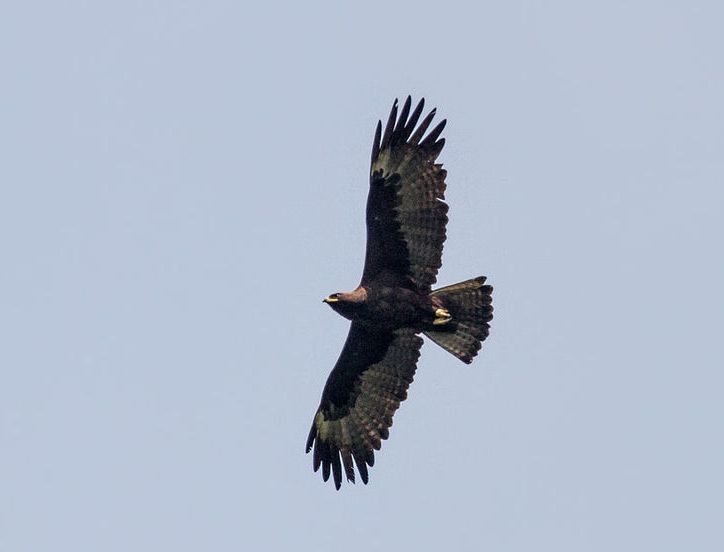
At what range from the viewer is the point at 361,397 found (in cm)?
2542

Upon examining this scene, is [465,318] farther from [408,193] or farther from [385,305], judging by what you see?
[408,193]

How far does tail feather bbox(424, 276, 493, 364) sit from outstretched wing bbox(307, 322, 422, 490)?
52cm

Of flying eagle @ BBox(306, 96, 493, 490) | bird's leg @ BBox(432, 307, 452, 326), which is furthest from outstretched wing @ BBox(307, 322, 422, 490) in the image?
bird's leg @ BBox(432, 307, 452, 326)

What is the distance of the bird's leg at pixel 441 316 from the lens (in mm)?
24031

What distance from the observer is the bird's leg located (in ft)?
78.8

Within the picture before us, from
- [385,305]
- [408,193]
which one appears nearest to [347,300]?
[385,305]

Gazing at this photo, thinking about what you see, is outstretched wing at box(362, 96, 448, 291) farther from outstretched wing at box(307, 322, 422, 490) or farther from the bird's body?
outstretched wing at box(307, 322, 422, 490)

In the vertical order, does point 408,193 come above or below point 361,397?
above

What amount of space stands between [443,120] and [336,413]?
5.19m

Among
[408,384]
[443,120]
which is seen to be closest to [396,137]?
[443,120]

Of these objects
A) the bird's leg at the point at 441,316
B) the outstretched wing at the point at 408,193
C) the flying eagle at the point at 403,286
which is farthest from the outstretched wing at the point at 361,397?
the outstretched wing at the point at 408,193

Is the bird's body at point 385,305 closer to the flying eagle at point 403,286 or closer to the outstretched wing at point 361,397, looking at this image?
the flying eagle at point 403,286

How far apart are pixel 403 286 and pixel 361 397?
2.45 metres

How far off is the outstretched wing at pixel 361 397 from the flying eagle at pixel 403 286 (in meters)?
0.02
